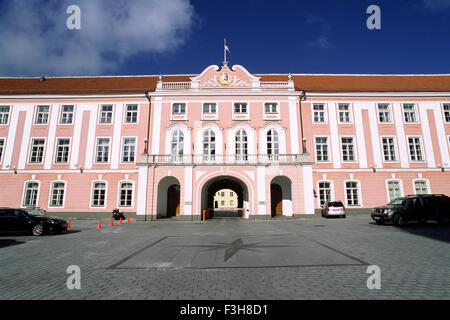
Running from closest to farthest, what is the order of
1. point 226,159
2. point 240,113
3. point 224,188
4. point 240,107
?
1. point 226,159
2. point 240,113
3. point 240,107
4. point 224,188

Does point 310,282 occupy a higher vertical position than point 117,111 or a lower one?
lower

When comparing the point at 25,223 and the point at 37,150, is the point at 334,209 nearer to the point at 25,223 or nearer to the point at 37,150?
the point at 25,223

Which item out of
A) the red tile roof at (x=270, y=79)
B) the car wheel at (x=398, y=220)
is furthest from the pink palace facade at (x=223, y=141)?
the car wheel at (x=398, y=220)

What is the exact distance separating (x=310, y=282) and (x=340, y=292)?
26.6 inches

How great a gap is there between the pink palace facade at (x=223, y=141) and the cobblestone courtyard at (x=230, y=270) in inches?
503

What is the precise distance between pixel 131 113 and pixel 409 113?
29800 mm

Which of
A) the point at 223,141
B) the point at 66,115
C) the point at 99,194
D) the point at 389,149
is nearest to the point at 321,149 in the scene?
the point at 389,149

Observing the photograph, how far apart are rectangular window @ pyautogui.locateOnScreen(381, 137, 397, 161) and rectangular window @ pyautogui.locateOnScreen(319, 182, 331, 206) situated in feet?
22.2

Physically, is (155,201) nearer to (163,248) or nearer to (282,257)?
(163,248)

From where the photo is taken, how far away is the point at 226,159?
72.4 feet

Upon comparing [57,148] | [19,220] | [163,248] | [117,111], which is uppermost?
[117,111]

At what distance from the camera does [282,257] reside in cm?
707

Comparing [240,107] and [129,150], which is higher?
[240,107]
